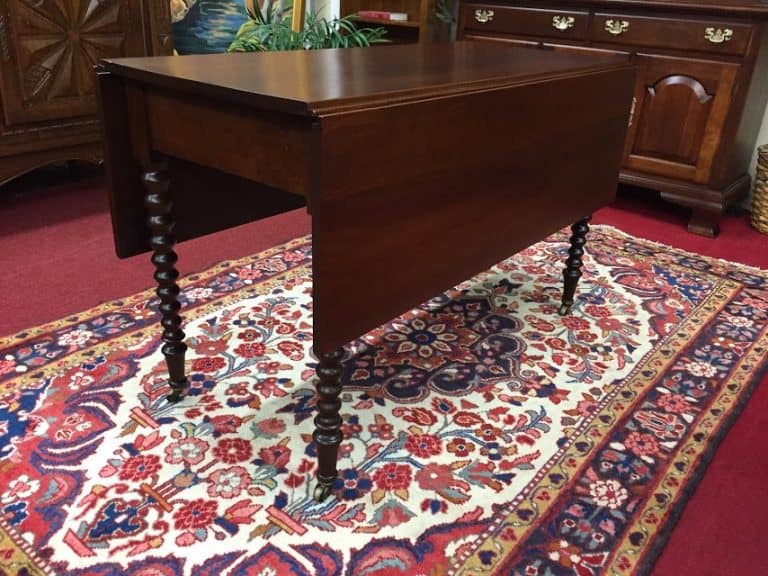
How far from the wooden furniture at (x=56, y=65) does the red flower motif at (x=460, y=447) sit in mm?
Result: 1972

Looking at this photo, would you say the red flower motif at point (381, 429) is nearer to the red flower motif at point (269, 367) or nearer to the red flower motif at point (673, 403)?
the red flower motif at point (269, 367)

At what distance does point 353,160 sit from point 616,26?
2.19 m

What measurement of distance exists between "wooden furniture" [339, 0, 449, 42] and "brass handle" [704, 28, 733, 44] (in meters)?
1.30

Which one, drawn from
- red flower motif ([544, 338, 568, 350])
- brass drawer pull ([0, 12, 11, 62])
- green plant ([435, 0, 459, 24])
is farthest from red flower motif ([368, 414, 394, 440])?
green plant ([435, 0, 459, 24])

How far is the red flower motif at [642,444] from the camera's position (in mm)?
1403

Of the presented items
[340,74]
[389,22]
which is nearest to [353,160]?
[340,74]

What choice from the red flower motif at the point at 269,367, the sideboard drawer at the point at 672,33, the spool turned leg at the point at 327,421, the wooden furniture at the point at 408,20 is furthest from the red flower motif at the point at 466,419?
the wooden furniture at the point at 408,20

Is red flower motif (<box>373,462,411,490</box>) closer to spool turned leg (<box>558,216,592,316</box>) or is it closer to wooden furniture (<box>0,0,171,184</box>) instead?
spool turned leg (<box>558,216,592,316</box>)

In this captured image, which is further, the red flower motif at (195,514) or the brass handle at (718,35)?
the brass handle at (718,35)

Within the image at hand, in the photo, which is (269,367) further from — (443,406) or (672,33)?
(672,33)

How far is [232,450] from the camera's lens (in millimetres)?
1342

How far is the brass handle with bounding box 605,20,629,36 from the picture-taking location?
2.67m

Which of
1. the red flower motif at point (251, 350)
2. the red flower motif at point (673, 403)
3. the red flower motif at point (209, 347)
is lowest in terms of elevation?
the red flower motif at point (209, 347)

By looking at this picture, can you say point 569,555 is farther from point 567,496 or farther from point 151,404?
point 151,404
